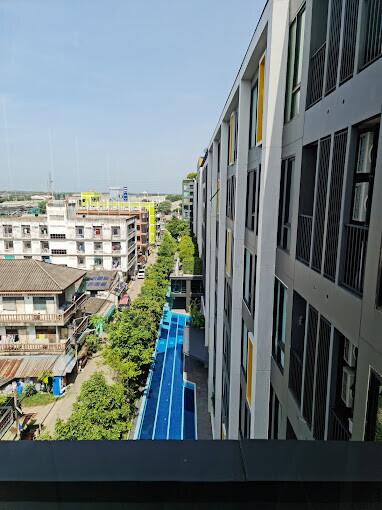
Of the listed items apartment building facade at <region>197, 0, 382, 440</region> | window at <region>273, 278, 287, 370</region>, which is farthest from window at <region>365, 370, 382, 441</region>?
window at <region>273, 278, 287, 370</region>

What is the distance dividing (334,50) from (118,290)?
33.2 metres

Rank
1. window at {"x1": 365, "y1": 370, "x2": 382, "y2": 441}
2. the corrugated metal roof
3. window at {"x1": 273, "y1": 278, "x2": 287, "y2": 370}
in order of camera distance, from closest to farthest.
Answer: window at {"x1": 365, "y1": 370, "x2": 382, "y2": 441}, window at {"x1": 273, "y1": 278, "x2": 287, "y2": 370}, the corrugated metal roof

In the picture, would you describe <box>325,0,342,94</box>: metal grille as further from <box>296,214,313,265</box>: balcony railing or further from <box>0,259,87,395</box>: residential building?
<box>0,259,87,395</box>: residential building

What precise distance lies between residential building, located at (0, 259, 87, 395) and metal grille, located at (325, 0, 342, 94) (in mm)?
17172

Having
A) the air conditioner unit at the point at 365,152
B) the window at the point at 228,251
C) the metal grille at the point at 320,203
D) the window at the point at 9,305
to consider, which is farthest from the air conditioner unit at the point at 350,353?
the window at the point at 9,305

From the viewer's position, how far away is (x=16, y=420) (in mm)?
13664

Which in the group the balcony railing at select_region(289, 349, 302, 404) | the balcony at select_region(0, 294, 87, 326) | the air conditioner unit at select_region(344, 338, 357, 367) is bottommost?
the balcony at select_region(0, 294, 87, 326)

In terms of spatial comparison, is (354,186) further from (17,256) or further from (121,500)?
(17,256)

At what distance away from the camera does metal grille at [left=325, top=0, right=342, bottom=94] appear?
338 cm

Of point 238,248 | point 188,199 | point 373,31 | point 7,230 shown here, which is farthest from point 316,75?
point 188,199

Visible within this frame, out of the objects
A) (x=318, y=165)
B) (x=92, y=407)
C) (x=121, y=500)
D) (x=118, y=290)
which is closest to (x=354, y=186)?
(x=318, y=165)

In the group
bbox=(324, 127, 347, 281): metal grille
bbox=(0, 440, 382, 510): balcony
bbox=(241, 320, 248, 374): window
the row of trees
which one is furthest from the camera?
the row of trees

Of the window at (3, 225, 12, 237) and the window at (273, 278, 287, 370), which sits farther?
the window at (3, 225, 12, 237)

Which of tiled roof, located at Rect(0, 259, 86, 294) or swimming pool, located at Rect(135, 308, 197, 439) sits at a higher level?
tiled roof, located at Rect(0, 259, 86, 294)
